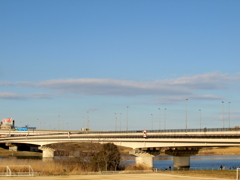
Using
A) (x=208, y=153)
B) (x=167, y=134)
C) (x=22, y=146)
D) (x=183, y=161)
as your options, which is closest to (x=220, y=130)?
(x=167, y=134)

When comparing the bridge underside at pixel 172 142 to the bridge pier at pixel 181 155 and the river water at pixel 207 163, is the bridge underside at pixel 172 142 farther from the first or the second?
the river water at pixel 207 163

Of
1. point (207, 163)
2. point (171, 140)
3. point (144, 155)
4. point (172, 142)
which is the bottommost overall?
point (207, 163)

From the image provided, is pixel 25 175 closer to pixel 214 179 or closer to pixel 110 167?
pixel 110 167

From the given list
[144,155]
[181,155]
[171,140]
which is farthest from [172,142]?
[181,155]

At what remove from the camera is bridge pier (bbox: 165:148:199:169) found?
105 meters

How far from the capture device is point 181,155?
348 ft

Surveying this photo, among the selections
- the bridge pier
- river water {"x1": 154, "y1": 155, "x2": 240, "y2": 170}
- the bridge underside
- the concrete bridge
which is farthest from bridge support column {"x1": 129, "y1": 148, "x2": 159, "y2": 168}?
the bridge pier

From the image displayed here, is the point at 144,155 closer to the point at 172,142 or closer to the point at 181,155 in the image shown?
the point at 181,155

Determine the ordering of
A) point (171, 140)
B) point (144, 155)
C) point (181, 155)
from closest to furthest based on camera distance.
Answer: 1. point (171, 140)
2. point (144, 155)
3. point (181, 155)

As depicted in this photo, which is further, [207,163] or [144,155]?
[207,163]

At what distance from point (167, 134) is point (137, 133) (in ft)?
38.0

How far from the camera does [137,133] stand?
107062 mm

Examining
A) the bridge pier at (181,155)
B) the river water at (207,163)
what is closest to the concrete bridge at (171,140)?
the bridge pier at (181,155)

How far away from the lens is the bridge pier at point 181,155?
345ft
